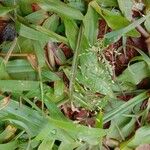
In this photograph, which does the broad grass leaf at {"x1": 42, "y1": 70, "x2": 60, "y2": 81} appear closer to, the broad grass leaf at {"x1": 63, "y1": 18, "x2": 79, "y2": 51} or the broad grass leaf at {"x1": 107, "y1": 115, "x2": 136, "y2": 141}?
the broad grass leaf at {"x1": 63, "y1": 18, "x2": 79, "y2": 51}

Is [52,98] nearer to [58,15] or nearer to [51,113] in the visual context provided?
[51,113]

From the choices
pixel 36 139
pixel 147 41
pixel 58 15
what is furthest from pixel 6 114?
A: pixel 147 41

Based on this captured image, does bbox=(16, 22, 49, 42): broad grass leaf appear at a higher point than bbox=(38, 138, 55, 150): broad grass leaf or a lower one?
higher

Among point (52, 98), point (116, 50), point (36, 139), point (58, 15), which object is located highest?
point (58, 15)

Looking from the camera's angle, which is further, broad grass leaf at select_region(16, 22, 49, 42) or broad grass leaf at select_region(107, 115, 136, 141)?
broad grass leaf at select_region(107, 115, 136, 141)

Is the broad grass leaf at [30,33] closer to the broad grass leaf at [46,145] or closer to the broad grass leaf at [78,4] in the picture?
the broad grass leaf at [78,4]

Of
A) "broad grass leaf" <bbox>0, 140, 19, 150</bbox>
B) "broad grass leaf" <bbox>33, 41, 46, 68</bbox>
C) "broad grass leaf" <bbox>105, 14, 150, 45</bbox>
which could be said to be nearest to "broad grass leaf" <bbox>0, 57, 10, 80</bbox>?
"broad grass leaf" <bbox>33, 41, 46, 68</bbox>

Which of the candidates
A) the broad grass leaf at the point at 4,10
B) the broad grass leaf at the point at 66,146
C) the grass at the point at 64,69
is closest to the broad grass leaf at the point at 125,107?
the grass at the point at 64,69

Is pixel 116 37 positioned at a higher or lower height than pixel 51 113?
higher
